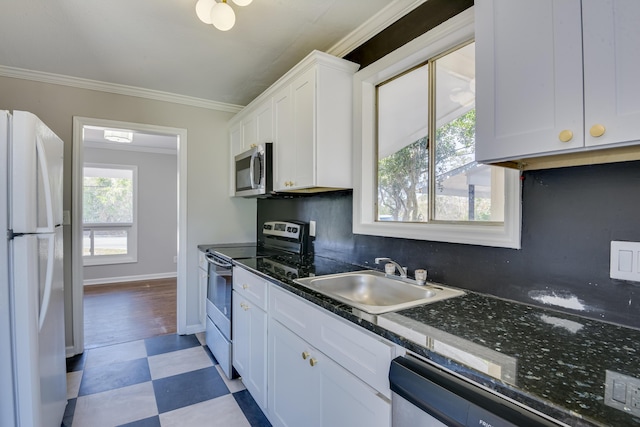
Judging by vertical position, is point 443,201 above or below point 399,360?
above

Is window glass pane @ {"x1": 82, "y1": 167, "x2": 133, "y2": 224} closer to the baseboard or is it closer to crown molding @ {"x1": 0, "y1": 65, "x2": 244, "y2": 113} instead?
the baseboard

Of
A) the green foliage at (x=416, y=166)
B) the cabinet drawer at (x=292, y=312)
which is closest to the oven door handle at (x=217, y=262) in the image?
the cabinet drawer at (x=292, y=312)

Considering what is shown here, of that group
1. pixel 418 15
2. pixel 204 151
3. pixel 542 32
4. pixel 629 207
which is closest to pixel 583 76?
pixel 542 32

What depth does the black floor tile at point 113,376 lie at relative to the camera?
7.32 ft

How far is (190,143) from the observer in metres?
3.25

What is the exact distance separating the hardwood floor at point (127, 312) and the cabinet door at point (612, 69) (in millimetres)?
3563

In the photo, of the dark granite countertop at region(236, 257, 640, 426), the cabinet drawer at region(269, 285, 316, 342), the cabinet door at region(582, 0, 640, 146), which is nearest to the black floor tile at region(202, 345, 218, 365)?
the cabinet drawer at region(269, 285, 316, 342)

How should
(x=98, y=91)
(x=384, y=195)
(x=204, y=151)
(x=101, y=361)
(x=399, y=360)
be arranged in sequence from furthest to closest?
(x=204, y=151) → (x=98, y=91) → (x=101, y=361) → (x=384, y=195) → (x=399, y=360)

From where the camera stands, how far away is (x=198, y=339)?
3074 millimetres

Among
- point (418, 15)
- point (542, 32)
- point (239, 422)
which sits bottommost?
point (239, 422)

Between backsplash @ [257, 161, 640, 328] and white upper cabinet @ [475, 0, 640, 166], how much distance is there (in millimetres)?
308

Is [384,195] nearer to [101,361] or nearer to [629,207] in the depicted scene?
[629,207]

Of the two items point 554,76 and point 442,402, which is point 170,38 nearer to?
point 554,76

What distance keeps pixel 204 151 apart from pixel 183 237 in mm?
900
